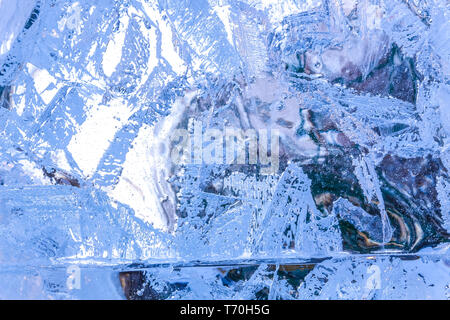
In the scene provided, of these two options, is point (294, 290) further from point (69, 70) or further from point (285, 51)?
point (69, 70)

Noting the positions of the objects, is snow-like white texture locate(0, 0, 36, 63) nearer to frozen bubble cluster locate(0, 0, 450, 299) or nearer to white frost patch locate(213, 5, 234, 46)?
frozen bubble cluster locate(0, 0, 450, 299)

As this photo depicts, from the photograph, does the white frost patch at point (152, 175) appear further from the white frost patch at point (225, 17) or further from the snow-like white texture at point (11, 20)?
the snow-like white texture at point (11, 20)

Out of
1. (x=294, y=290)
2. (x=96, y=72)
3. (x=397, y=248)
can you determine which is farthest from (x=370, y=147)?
(x=96, y=72)

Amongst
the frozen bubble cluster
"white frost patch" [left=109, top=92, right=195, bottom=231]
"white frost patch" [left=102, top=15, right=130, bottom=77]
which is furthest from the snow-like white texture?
"white frost patch" [left=109, top=92, right=195, bottom=231]

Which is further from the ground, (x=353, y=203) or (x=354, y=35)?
(x=354, y=35)

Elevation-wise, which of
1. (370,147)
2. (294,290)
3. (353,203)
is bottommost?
(294,290)

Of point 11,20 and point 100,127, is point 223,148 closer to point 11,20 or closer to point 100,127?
point 100,127
